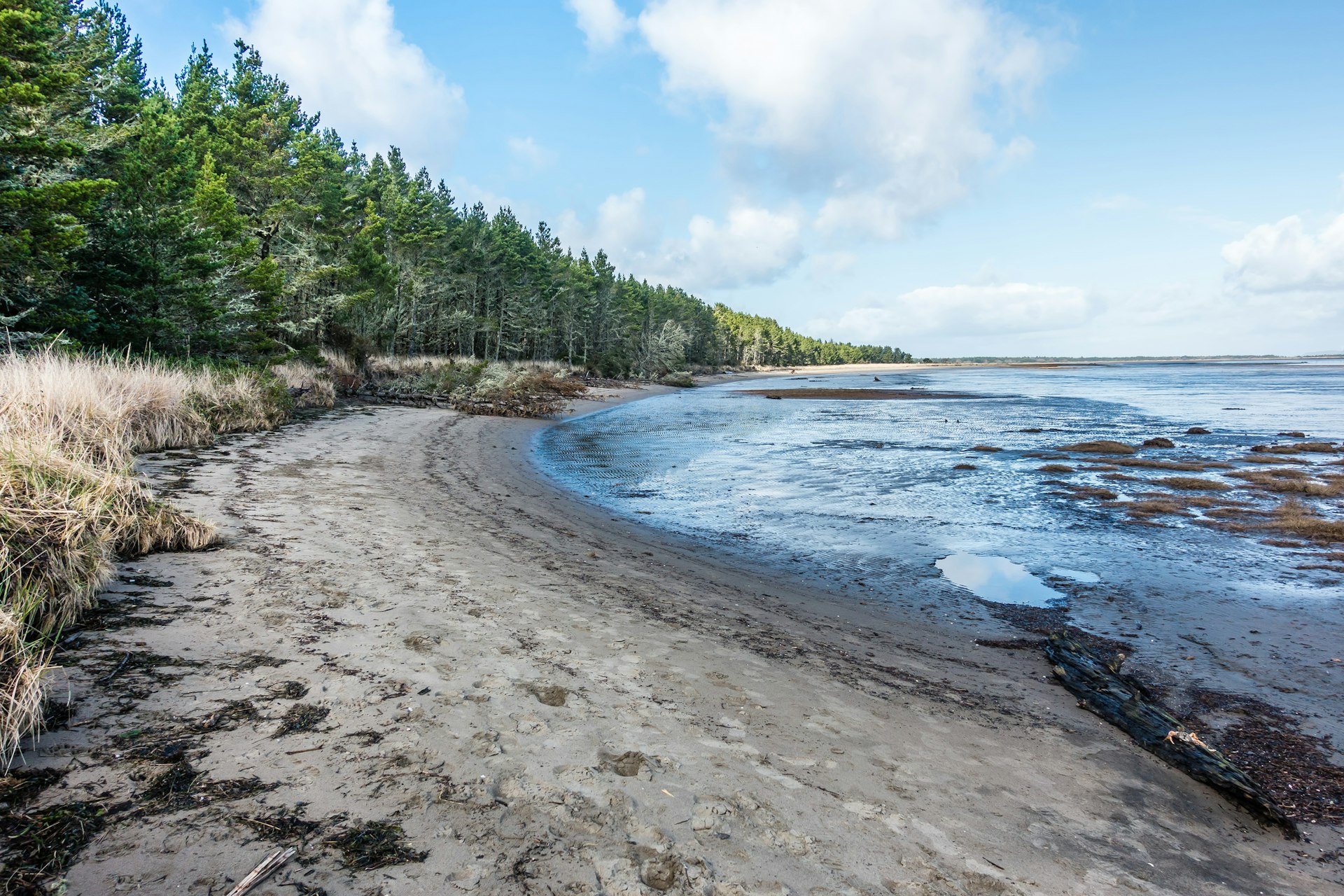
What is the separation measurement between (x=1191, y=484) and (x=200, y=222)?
27387mm

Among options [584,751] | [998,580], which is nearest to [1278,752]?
[998,580]

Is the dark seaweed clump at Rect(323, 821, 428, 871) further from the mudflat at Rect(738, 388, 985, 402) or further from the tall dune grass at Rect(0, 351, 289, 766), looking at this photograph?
the mudflat at Rect(738, 388, 985, 402)

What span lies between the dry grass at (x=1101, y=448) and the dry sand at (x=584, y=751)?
17993 millimetres

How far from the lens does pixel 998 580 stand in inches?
320

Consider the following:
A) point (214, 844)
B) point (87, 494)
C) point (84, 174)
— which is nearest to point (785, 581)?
point (214, 844)

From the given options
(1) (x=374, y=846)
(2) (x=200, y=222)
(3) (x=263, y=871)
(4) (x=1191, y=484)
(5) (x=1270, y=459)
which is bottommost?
(4) (x=1191, y=484)

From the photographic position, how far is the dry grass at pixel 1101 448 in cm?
1981

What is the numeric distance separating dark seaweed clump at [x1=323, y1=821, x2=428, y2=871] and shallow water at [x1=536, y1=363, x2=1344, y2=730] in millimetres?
6023

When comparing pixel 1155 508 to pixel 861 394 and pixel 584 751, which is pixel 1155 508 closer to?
pixel 584 751

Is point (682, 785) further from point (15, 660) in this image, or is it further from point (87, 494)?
point (87, 494)

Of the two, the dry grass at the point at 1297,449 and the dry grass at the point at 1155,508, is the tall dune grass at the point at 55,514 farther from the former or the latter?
the dry grass at the point at 1297,449

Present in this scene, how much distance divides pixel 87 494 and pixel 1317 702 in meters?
10.1

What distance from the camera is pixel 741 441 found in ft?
75.9

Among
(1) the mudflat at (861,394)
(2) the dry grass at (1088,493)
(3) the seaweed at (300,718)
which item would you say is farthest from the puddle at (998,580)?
(1) the mudflat at (861,394)
